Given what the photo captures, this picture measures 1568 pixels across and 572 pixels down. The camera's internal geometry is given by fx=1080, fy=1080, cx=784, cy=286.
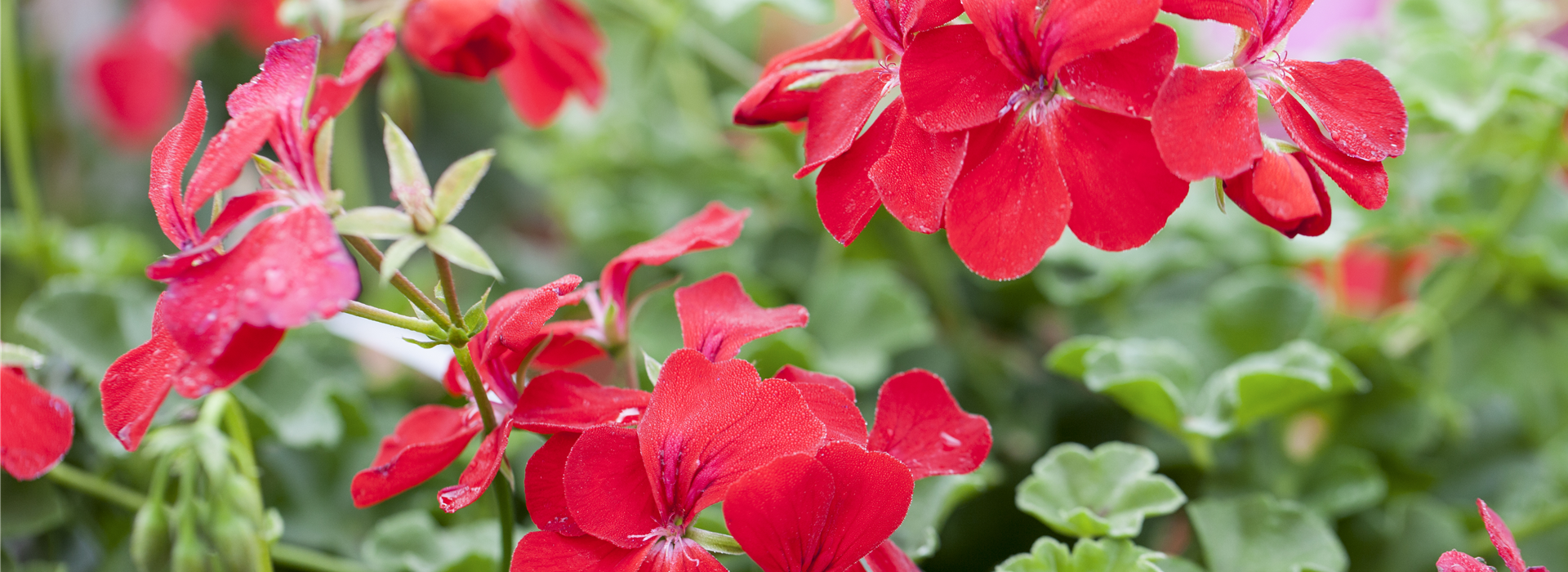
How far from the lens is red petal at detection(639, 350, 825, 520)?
1.11ft

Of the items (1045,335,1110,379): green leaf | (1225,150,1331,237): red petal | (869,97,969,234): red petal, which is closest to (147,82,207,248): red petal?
(869,97,969,234): red petal

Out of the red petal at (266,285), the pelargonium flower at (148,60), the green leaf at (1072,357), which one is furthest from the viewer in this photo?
the pelargonium flower at (148,60)

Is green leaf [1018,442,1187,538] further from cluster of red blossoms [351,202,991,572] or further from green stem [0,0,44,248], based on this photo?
green stem [0,0,44,248]

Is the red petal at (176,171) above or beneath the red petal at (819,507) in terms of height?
above

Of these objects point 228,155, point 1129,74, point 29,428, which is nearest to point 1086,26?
point 1129,74

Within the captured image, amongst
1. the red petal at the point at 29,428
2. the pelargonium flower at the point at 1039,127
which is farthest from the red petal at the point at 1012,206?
the red petal at the point at 29,428

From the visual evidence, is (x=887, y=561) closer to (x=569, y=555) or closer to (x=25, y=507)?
(x=569, y=555)

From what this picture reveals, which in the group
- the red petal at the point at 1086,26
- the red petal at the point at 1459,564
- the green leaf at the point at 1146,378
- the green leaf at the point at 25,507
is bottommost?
the green leaf at the point at 25,507

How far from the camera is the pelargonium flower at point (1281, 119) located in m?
0.32

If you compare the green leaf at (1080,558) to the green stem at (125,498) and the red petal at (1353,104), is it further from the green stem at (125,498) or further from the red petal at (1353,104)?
the green stem at (125,498)

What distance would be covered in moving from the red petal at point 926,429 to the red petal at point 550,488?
0.11 metres

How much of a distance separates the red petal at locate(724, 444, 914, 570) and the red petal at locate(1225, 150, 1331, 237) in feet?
0.45

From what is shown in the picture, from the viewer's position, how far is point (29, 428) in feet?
1.25

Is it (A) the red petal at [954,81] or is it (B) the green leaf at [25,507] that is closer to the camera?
(A) the red petal at [954,81]
